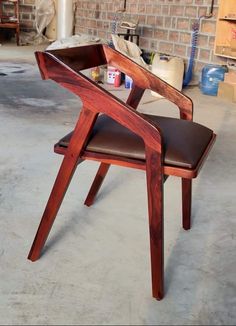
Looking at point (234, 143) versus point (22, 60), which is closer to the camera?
point (234, 143)

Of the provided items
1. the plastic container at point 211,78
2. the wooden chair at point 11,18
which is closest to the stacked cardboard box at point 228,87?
the plastic container at point 211,78

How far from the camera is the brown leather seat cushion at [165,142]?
1.36m

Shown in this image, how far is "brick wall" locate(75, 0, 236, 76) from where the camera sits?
5.31m

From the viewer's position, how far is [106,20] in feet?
25.6

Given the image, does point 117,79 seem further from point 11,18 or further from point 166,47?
point 11,18

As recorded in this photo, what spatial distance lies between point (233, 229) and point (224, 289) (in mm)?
468

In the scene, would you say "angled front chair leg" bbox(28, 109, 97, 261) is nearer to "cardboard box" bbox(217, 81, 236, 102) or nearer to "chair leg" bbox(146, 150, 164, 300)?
"chair leg" bbox(146, 150, 164, 300)

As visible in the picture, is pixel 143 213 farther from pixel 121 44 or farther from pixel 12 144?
pixel 121 44

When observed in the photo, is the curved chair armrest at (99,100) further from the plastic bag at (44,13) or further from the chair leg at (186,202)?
the plastic bag at (44,13)

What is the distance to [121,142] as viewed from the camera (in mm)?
1433

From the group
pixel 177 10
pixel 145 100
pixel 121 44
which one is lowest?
pixel 145 100

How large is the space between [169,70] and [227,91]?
2.38 ft

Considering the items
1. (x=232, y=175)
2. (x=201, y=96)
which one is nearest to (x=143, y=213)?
(x=232, y=175)

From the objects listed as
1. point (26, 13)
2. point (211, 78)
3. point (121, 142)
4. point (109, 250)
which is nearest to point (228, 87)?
point (211, 78)
